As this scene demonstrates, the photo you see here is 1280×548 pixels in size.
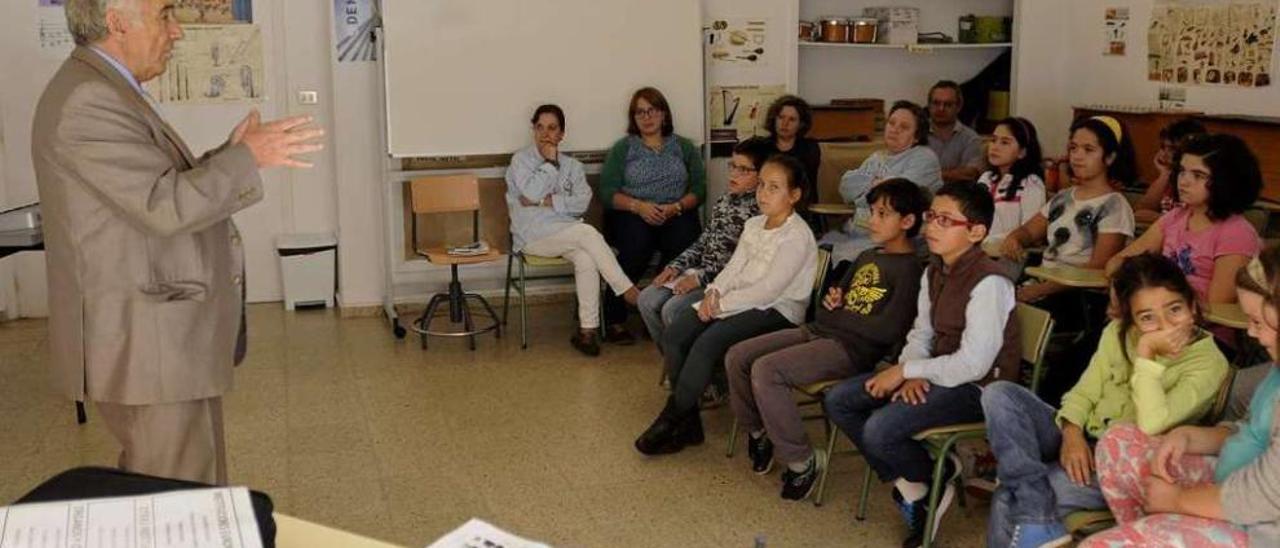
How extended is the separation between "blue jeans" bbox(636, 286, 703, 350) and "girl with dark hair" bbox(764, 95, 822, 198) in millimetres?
1429

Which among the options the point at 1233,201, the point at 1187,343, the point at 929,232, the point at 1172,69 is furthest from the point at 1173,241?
the point at 1172,69

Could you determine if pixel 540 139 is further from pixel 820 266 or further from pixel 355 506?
pixel 355 506

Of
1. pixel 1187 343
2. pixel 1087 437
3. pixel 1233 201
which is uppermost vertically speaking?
pixel 1233 201

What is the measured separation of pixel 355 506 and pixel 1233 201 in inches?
112

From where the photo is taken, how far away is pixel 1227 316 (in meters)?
3.34

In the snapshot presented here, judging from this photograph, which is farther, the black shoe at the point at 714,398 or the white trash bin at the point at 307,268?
the white trash bin at the point at 307,268

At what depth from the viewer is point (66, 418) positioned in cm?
453

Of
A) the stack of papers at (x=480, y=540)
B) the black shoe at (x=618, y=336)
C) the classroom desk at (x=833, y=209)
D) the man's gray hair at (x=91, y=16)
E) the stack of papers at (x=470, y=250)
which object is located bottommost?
the black shoe at (x=618, y=336)

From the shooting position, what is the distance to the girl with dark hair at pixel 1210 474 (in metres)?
2.26

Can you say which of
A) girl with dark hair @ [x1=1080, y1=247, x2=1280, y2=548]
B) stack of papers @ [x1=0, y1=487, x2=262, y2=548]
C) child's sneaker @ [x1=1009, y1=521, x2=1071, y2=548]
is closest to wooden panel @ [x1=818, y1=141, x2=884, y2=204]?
child's sneaker @ [x1=1009, y1=521, x2=1071, y2=548]

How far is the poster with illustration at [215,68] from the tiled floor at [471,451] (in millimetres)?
1368

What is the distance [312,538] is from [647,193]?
4.60 meters

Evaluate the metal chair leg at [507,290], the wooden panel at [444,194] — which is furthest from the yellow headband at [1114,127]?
the wooden panel at [444,194]

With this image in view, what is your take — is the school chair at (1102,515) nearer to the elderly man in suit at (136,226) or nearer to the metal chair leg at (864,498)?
the metal chair leg at (864,498)
